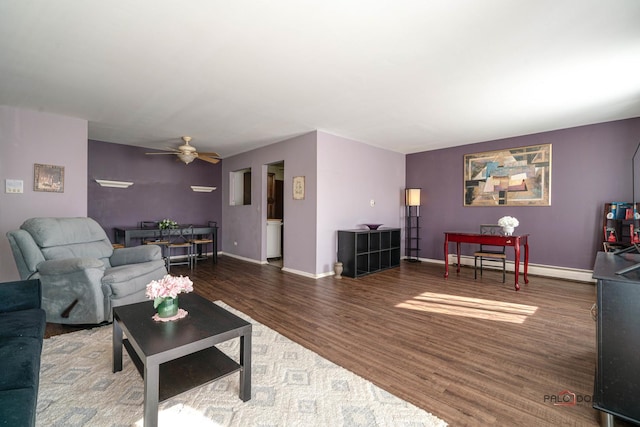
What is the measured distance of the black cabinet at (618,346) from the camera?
1.33m

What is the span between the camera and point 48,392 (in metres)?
1.75

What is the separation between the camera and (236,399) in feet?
5.60

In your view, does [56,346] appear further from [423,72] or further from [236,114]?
[423,72]

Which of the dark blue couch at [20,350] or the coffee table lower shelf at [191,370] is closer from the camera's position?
the dark blue couch at [20,350]

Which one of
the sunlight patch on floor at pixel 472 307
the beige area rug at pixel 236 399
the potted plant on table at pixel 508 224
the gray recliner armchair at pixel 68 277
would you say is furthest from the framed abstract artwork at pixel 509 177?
the gray recliner armchair at pixel 68 277

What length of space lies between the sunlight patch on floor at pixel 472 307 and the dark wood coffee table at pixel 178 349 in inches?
88.4

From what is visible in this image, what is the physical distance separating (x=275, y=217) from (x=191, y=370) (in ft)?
18.3

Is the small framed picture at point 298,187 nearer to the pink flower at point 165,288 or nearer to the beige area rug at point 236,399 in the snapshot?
the beige area rug at point 236,399

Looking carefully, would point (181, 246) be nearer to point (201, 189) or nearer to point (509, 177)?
point (201, 189)

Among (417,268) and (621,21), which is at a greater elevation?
(621,21)

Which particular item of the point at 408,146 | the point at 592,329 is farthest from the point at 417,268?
the point at 592,329

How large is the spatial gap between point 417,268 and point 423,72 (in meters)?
3.86

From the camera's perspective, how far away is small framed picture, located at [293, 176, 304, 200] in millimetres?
5094

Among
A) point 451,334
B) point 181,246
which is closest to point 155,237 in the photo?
point 181,246
